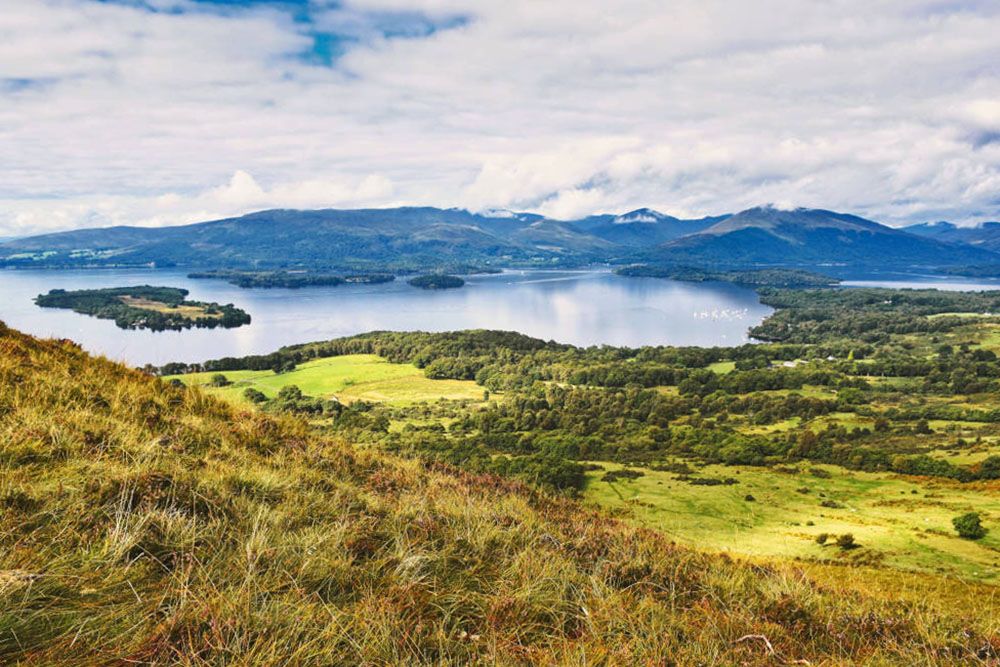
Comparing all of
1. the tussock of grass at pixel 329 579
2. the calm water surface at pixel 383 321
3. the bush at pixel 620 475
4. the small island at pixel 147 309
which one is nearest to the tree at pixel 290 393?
the calm water surface at pixel 383 321

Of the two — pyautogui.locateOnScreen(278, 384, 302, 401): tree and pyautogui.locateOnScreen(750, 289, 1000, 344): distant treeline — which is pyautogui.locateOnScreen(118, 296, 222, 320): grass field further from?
pyautogui.locateOnScreen(750, 289, 1000, 344): distant treeline

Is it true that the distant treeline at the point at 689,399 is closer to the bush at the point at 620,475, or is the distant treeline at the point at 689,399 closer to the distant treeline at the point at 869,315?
the distant treeline at the point at 869,315

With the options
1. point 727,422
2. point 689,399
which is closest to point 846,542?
point 727,422

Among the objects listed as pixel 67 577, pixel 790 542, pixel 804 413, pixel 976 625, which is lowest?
pixel 804 413

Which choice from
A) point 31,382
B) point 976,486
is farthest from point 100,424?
point 976,486

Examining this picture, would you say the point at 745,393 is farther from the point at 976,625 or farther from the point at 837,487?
the point at 976,625
